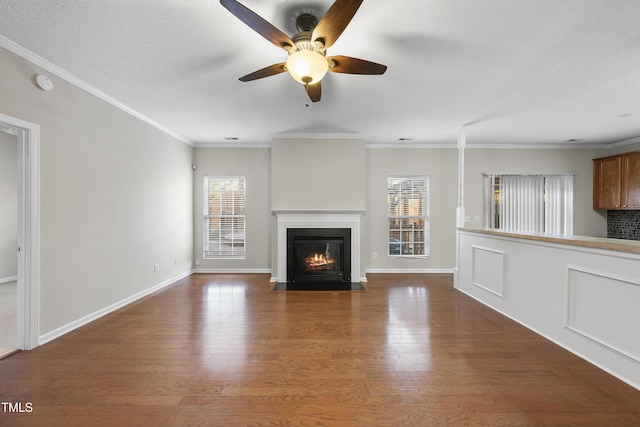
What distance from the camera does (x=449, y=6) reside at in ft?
5.64

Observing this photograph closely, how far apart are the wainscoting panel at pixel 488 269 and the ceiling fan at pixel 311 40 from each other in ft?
9.07

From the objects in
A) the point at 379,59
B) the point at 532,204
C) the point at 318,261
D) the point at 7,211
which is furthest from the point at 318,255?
the point at 7,211

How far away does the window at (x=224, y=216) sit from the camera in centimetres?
534

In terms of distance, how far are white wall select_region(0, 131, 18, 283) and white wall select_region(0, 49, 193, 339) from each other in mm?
2508

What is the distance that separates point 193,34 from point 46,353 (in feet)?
9.62

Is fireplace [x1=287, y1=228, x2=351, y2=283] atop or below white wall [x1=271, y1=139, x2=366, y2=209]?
below

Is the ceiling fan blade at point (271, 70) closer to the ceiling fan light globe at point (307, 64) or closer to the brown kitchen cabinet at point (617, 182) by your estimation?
the ceiling fan light globe at point (307, 64)

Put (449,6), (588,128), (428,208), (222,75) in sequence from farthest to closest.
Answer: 1. (428,208)
2. (588,128)
3. (222,75)
4. (449,6)

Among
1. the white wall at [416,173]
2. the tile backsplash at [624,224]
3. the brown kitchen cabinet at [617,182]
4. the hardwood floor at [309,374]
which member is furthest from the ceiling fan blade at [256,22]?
the tile backsplash at [624,224]

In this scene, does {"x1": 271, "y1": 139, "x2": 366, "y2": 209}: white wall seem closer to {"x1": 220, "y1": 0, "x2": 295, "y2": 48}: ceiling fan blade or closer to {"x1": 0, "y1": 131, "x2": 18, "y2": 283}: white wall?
{"x1": 220, "y1": 0, "x2": 295, "y2": 48}: ceiling fan blade

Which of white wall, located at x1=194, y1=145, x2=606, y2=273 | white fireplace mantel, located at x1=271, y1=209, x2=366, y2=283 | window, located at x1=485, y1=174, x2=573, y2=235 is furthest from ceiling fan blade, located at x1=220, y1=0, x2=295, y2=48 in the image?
window, located at x1=485, y1=174, x2=573, y2=235

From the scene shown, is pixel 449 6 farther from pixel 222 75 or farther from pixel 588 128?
pixel 588 128

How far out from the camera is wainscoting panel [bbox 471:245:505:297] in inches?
127

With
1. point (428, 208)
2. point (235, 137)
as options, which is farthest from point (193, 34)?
point (428, 208)
